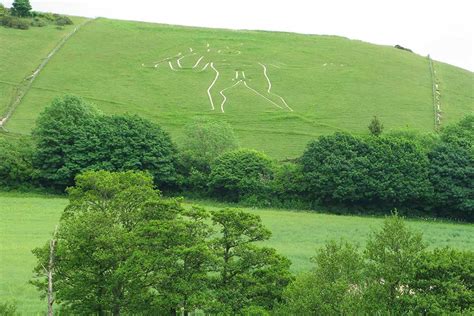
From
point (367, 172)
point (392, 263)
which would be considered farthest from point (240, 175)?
point (392, 263)

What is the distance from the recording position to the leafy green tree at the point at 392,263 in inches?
933

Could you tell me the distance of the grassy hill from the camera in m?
97.2

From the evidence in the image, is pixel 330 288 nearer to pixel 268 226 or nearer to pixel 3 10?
pixel 268 226

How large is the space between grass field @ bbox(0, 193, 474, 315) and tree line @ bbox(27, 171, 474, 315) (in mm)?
5092

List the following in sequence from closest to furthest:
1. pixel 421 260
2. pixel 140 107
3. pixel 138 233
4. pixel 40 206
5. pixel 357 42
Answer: pixel 421 260, pixel 138 233, pixel 40 206, pixel 140 107, pixel 357 42

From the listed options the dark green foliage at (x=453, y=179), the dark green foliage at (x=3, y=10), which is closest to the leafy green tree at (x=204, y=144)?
the dark green foliage at (x=453, y=179)

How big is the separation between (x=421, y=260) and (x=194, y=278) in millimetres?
10247

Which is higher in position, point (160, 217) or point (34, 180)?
point (160, 217)

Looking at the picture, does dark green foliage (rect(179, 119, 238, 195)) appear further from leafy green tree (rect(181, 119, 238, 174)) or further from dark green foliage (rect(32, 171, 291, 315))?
dark green foliage (rect(32, 171, 291, 315))

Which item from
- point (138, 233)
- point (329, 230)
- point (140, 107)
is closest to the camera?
point (138, 233)

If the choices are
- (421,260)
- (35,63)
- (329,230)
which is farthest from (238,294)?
(35,63)

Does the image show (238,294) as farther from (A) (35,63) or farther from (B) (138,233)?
(A) (35,63)

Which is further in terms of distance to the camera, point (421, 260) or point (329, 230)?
point (329, 230)

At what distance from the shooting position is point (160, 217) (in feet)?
88.9
